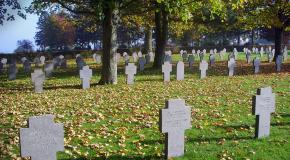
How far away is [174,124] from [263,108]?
231 cm

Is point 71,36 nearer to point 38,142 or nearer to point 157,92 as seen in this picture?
point 157,92

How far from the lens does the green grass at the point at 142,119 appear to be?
307 inches

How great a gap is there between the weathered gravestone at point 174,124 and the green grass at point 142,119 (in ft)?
0.71

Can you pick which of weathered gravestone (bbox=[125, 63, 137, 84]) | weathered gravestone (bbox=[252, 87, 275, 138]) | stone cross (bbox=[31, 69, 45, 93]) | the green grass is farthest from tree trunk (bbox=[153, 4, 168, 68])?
weathered gravestone (bbox=[252, 87, 275, 138])

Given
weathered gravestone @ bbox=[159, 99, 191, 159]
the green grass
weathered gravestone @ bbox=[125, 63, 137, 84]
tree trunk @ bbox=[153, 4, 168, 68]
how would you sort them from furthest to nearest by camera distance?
tree trunk @ bbox=[153, 4, 168, 68]
weathered gravestone @ bbox=[125, 63, 137, 84]
the green grass
weathered gravestone @ bbox=[159, 99, 191, 159]

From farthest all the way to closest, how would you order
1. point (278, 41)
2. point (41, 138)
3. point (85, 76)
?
point (278, 41), point (85, 76), point (41, 138)

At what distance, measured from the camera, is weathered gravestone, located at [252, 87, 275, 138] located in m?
8.45

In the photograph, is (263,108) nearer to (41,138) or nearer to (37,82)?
(41,138)

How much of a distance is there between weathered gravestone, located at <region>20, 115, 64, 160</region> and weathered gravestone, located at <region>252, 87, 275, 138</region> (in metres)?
4.13

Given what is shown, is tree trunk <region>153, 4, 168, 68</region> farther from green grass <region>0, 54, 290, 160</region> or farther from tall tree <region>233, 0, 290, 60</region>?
green grass <region>0, 54, 290, 160</region>

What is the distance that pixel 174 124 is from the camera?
7293mm

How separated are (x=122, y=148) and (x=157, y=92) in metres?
7.22

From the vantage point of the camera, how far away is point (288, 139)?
28.4 ft

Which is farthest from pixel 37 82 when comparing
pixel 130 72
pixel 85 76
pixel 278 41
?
pixel 278 41
